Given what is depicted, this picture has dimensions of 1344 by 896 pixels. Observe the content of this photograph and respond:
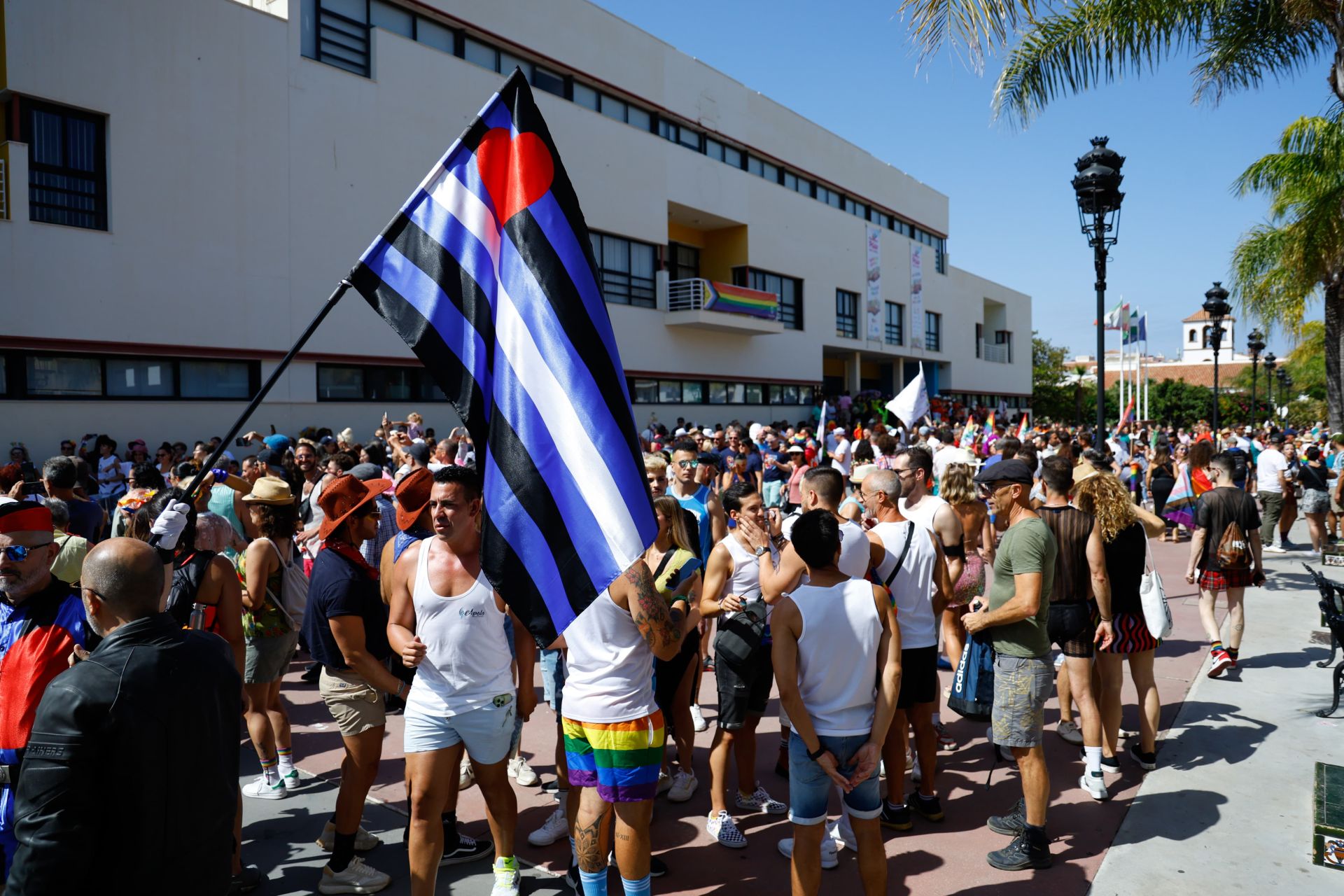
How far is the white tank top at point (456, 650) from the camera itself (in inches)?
132

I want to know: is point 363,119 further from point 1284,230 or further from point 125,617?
point 1284,230

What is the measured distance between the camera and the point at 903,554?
14.8ft

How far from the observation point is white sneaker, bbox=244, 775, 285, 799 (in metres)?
4.84

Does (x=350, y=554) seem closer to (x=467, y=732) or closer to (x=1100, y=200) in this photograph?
(x=467, y=732)

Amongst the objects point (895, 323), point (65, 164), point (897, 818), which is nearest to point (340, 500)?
point (897, 818)

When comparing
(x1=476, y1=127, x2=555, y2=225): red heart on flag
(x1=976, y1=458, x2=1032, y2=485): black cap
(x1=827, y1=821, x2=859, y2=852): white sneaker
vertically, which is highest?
(x1=476, y1=127, x2=555, y2=225): red heart on flag

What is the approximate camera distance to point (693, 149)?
26875 mm

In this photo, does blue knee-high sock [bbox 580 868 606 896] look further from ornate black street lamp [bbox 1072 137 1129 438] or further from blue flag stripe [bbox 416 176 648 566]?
ornate black street lamp [bbox 1072 137 1129 438]

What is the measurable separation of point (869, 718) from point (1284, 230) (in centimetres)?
1974

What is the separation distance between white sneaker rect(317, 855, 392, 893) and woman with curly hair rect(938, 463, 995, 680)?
146 inches

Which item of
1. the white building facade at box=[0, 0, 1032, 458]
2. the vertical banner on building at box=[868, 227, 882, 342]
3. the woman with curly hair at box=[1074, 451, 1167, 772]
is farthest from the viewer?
the vertical banner on building at box=[868, 227, 882, 342]

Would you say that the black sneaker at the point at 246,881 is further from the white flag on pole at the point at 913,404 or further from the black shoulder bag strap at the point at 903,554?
the white flag on pole at the point at 913,404

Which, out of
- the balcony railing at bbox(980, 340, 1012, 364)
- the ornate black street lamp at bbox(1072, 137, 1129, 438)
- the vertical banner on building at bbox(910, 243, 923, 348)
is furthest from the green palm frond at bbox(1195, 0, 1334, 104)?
the balcony railing at bbox(980, 340, 1012, 364)

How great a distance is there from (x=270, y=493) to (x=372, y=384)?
14.1 metres
